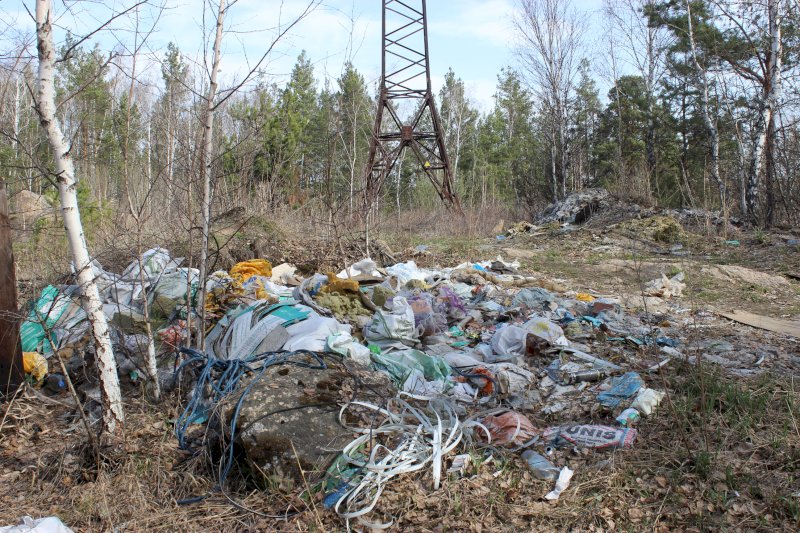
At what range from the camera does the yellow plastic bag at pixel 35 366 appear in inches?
143

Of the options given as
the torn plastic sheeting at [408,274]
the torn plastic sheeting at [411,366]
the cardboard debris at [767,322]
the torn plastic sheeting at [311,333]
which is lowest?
the cardboard debris at [767,322]

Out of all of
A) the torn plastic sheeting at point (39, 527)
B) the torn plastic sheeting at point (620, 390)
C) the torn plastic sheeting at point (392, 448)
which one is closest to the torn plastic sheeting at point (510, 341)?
the torn plastic sheeting at point (620, 390)

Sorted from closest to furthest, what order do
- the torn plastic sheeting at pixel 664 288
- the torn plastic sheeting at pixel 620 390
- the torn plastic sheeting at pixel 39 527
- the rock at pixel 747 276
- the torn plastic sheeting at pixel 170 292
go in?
1. the torn plastic sheeting at pixel 39 527
2. the torn plastic sheeting at pixel 620 390
3. the torn plastic sheeting at pixel 170 292
4. the torn plastic sheeting at pixel 664 288
5. the rock at pixel 747 276

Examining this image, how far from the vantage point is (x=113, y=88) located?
3260 mm

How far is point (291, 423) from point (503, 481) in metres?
0.99

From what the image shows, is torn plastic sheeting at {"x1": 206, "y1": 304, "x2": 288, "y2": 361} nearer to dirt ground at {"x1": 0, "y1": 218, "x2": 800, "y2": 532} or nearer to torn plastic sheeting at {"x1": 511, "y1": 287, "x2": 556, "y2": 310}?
dirt ground at {"x1": 0, "y1": 218, "x2": 800, "y2": 532}

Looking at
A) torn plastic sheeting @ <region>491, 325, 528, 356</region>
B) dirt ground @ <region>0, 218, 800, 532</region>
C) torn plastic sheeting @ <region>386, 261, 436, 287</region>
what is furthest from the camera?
torn plastic sheeting @ <region>386, 261, 436, 287</region>

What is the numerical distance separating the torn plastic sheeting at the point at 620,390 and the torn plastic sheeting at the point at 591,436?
0.30 meters

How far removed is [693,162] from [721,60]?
7924mm

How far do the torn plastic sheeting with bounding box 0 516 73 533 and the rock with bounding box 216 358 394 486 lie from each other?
0.71 meters

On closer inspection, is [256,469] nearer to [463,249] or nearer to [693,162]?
[463,249]

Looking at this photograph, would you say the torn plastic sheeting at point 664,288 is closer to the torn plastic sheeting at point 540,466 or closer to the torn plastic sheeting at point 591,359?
the torn plastic sheeting at point 591,359

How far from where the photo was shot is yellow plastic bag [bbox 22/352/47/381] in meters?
3.64

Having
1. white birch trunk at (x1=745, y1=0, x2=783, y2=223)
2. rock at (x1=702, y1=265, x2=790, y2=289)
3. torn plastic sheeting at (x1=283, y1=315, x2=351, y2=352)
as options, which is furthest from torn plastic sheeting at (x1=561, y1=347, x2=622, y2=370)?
white birch trunk at (x1=745, y1=0, x2=783, y2=223)
